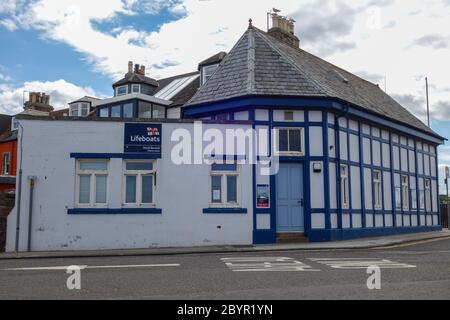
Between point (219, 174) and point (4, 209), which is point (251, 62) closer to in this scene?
point (219, 174)

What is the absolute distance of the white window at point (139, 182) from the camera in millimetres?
16859

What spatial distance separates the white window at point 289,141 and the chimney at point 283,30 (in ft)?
28.5

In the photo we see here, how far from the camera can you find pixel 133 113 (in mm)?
26688

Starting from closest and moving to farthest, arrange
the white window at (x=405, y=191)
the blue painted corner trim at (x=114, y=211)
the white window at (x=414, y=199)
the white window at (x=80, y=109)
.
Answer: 1. the blue painted corner trim at (x=114, y=211)
2. the white window at (x=405, y=191)
3. the white window at (x=414, y=199)
4. the white window at (x=80, y=109)

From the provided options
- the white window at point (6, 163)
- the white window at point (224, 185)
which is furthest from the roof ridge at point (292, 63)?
→ the white window at point (6, 163)

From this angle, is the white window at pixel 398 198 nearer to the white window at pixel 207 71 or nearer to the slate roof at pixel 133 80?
the white window at pixel 207 71

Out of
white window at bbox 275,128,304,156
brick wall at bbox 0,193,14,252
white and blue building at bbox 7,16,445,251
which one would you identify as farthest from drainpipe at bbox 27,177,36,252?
white window at bbox 275,128,304,156

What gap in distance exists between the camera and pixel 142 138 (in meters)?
16.8

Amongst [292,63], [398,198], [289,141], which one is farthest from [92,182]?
[398,198]

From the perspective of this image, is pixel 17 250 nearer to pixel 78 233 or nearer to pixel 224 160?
pixel 78 233

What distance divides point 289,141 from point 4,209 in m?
9.98

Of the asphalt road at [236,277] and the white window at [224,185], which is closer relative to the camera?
the asphalt road at [236,277]
